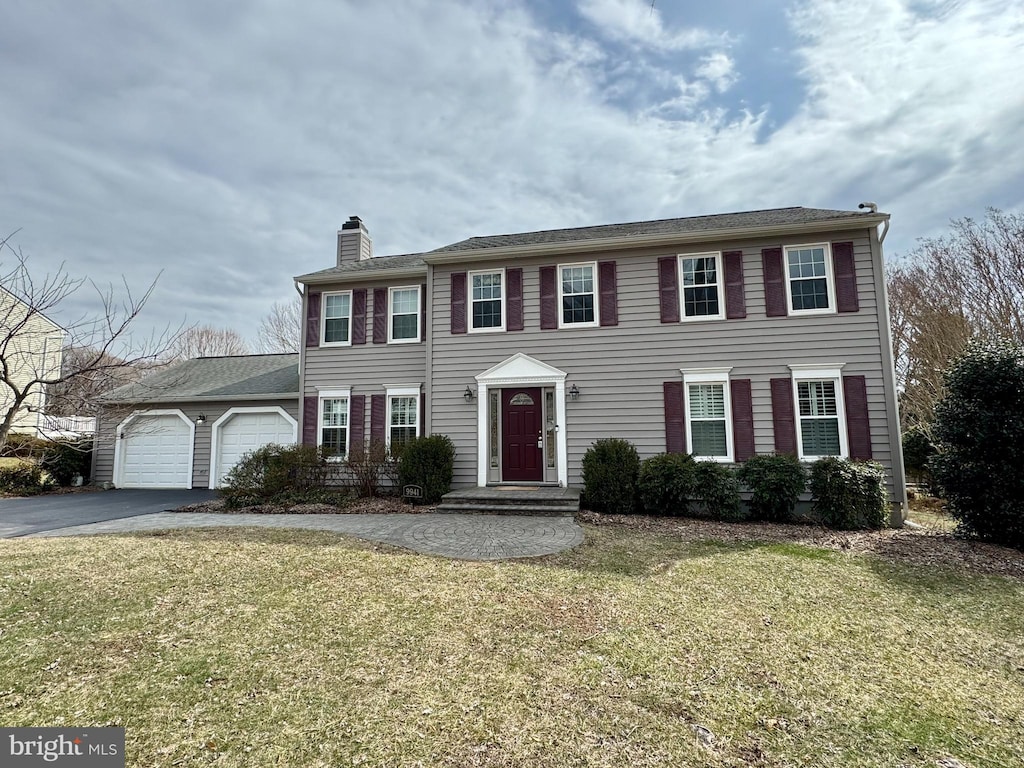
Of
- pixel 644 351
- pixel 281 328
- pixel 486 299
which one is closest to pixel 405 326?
pixel 486 299

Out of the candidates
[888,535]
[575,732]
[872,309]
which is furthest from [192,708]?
[872,309]

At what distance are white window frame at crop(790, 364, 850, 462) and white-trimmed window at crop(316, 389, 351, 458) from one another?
32.6ft

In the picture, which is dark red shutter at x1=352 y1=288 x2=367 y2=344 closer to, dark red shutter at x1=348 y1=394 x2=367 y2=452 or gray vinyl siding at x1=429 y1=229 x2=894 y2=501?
dark red shutter at x1=348 y1=394 x2=367 y2=452

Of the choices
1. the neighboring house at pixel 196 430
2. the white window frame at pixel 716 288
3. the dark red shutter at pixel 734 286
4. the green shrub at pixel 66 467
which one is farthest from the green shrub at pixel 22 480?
the dark red shutter at pixel 734 286

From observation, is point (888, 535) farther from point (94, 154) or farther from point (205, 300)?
point (205, 300)

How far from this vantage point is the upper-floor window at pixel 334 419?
1202 cm

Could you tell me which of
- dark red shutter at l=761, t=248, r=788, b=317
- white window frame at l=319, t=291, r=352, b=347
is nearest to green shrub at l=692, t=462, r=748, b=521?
dark red shutter at l=761, t=248, r=788, b=317

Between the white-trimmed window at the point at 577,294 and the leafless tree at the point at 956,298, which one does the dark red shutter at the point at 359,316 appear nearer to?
the white-trimmed window at the point at 577,294

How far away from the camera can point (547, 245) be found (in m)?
10.7

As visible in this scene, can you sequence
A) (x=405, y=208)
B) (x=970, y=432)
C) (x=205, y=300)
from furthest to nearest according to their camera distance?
1. (x=205, y=300)
2. (x=405, y=208)
3. (x=970, y=432)

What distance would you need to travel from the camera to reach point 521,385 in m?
10.8

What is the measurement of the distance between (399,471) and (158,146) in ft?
25.0

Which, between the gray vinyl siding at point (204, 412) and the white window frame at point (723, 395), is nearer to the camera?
the white window frame at point (723, 395)

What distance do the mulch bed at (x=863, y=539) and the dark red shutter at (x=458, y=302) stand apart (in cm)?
506
